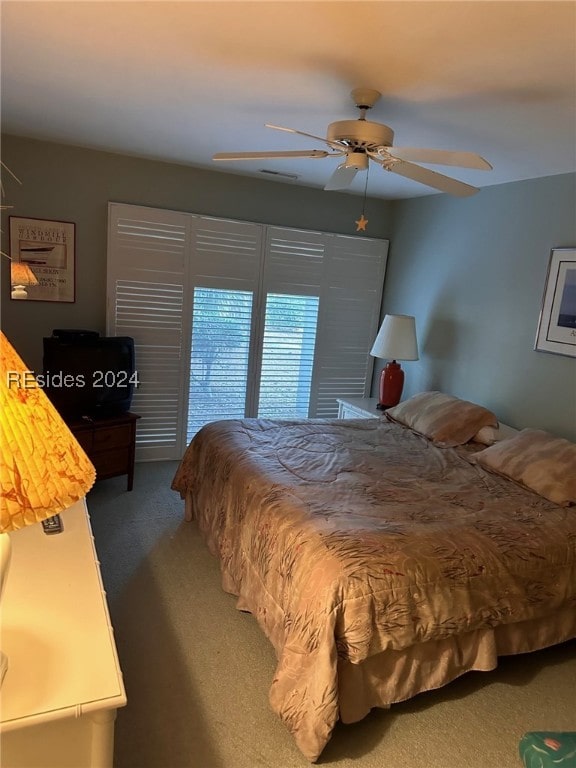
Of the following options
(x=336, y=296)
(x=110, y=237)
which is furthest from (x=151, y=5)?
(x=336, y=296)

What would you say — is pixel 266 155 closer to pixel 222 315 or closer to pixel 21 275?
pixel 21 275

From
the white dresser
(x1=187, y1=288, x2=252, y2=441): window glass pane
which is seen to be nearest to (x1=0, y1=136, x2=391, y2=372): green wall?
(x1=187, y1=288, x2=252, y2=441): window glass pane

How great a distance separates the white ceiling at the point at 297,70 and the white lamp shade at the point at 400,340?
51.4 inches

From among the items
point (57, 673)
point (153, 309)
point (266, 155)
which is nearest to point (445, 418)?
point (266, 155)

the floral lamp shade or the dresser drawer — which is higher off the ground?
the floral lamp shade

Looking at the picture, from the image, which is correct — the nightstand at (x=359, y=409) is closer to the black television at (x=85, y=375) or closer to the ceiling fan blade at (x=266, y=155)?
the black television at (x=85, y=375)

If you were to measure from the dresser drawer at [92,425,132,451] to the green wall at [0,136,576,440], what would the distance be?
0.82m

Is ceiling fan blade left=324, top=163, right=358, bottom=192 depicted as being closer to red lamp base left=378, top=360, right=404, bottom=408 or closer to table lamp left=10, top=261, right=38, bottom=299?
red lamp base left=378, top=360, right=404, bottom=408

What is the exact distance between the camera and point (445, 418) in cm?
339

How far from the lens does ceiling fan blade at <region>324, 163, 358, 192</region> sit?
2.31 meters

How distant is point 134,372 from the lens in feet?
12.3

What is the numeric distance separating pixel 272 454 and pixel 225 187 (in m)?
2.41

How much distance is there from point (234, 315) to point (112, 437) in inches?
57.6

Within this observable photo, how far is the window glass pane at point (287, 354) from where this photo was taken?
448 centimetres
